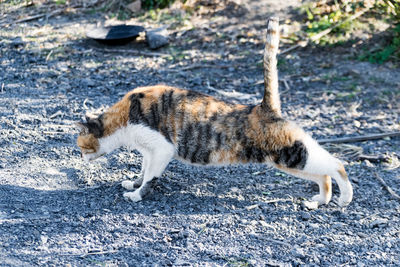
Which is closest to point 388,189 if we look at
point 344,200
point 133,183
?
point 344,200

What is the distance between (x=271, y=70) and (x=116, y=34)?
219 inches

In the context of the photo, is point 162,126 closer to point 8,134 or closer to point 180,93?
point 180,93

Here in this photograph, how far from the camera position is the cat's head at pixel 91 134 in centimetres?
555

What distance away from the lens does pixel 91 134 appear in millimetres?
5570

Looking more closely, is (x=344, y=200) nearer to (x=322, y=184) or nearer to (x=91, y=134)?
(x=322, y=184)

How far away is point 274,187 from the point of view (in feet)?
19.0

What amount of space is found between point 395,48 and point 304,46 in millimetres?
1568

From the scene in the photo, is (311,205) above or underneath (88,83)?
underneath

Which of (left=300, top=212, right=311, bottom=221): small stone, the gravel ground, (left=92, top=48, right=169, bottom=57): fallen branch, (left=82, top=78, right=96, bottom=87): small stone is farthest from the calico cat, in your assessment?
(left=92, top=48, right=169, bottom=57): fallen branch

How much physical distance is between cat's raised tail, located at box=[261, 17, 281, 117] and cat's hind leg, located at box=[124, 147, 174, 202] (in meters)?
1.11

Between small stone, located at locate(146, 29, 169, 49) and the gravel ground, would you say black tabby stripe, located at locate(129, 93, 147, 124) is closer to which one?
the gravel ground

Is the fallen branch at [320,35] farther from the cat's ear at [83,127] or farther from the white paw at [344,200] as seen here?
the cat's ear at [83,127]

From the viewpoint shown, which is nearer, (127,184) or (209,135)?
(209,135)

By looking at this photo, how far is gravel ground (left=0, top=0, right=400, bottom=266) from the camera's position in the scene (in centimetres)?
461
